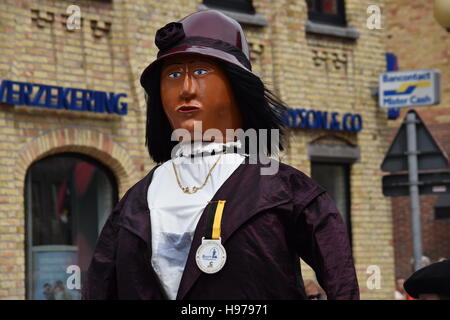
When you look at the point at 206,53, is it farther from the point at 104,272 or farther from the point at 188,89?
the point at 104,272

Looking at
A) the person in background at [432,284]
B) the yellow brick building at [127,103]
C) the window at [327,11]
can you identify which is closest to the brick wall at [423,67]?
the yellow brick building at [127,103]

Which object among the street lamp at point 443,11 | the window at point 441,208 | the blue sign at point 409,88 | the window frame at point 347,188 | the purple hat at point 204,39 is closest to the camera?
the purple hat at point 204,39

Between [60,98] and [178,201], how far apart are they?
7.04 metres

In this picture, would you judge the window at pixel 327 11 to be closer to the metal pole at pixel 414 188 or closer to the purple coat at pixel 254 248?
the metal pole at pixel 414 188

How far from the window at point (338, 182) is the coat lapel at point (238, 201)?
10342mm

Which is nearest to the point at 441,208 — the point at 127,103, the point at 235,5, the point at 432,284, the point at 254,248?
the point at 235,5

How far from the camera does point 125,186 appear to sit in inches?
487

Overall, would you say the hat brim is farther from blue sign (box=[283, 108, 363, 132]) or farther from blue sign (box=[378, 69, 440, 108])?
blue sign (box=[283, 108, 363, 132])

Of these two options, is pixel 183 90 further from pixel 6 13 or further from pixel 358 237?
pixel 358 237

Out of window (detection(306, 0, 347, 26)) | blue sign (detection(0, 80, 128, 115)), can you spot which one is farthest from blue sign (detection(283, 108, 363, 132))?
blue sign (detection(0, 80, 128, 115))

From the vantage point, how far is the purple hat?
4.85 m

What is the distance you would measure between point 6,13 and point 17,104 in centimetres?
91

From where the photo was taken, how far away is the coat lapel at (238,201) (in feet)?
14.8
